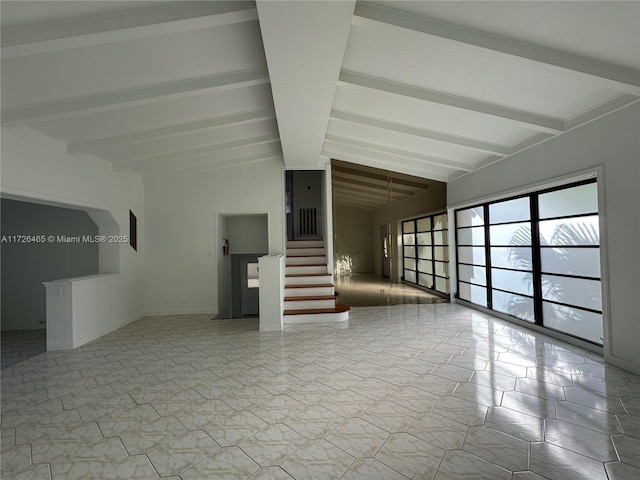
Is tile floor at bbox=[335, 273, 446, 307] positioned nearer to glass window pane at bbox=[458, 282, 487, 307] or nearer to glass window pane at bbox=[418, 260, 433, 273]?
glass window pane at bbox=[458, 282, 487, 307]

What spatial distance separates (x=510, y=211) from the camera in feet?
18.3

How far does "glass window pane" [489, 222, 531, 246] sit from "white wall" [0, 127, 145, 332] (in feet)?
21.3

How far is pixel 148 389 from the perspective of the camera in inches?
129

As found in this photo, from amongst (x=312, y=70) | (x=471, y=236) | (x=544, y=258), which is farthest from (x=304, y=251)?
(x=312, y=70)

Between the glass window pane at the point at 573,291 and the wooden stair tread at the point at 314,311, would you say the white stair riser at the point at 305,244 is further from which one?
the glass window pane at the point at 573,291

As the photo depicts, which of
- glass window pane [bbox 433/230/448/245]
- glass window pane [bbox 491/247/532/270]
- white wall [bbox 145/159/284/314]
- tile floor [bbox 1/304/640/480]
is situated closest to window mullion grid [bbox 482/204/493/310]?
glass window pane [bbox 491/247/532/270]

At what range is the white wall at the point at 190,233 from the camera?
6992 mm

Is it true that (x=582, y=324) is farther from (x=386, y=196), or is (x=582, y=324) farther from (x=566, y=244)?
(x=386, y=196)

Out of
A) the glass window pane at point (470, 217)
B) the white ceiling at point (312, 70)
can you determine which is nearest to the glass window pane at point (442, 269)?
the glass window pane at point (470, 217)

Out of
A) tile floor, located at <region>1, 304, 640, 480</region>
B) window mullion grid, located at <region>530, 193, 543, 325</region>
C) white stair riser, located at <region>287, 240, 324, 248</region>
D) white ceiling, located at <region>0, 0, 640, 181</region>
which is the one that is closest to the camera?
tile floor, located at <region>1, 304, 640, 480</region>

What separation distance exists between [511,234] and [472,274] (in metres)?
1.57

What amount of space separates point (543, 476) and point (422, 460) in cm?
65

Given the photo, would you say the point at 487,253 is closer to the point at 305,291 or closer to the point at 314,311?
the point at 314,311

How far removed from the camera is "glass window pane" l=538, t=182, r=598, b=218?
4023mm
